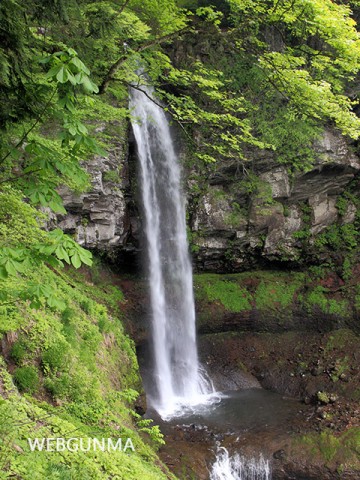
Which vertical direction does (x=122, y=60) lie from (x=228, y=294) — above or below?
above

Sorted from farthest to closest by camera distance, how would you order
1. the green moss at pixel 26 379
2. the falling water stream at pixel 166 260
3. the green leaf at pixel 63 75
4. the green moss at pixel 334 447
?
the falling water stream at pixel 166 260 < the green moss at pixel 334 447 < the green moss at pixel 26 379 < the green leaf at pixel 63 75

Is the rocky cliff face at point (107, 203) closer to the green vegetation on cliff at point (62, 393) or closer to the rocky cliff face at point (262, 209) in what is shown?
the rocky cliff face at point (262, 209)

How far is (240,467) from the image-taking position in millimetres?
8328

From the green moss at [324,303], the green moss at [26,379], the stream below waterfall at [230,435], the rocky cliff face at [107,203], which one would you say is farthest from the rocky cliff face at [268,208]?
the green moss at [26,379]

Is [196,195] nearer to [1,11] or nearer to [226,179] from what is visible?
[226,179]

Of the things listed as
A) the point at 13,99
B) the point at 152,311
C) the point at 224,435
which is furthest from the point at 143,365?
the point at 13,99

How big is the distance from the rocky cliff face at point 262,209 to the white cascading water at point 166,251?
52 cm

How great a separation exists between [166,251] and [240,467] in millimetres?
7305

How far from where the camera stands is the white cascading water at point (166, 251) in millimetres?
12898

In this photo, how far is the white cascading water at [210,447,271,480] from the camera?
8.11m

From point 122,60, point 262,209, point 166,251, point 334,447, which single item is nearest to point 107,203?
point 166,251

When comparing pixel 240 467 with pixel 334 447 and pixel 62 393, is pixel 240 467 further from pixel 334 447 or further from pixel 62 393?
pixel 62 393

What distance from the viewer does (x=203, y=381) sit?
12.5 metres

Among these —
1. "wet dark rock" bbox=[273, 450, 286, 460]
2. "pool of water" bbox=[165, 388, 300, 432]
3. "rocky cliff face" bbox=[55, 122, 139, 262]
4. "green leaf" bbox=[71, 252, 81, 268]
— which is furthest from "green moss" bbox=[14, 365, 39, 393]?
"rocky cliff face" bbox=[55, 122, 139, 262]
